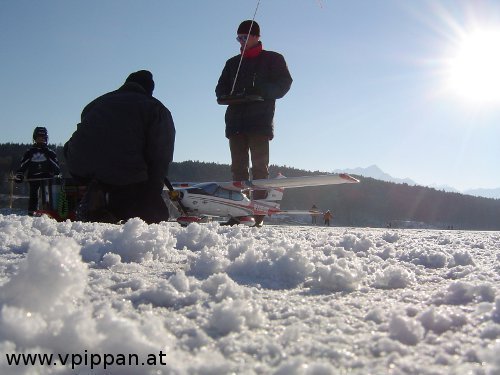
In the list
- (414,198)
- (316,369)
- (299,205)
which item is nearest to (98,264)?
(316,369)

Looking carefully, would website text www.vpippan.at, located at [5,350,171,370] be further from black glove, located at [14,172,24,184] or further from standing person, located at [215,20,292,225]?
black glove, located at [14,172,24,184]

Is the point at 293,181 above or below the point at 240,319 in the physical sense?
above

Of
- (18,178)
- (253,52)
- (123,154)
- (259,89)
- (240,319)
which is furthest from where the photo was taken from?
(18,178)

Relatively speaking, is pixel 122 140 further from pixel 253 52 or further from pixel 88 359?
pixel 88 359

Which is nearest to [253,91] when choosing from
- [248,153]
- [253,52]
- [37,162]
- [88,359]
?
[253,52]

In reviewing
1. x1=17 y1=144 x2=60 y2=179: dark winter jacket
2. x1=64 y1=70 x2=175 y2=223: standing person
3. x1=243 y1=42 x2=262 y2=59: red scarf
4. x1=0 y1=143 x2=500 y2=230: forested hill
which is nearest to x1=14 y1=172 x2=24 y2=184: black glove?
x1=17 y1=144 x2=60 y2=179: dark winter jacket

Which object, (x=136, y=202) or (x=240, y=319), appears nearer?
(x=240, y=319)

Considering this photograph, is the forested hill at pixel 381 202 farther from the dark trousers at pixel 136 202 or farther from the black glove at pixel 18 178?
the dark trousers at pixel 136 202

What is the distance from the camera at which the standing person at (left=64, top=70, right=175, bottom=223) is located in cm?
363

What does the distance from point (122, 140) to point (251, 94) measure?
1.96 metres

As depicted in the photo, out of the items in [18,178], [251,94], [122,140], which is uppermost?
[251,94]

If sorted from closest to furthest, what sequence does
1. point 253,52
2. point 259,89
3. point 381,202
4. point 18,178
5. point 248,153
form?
1. point 259,89
2. point 253,52
3. point 248,153
4. point 18,178
5. point 381,202

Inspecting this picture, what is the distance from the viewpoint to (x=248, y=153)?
554 centimetres

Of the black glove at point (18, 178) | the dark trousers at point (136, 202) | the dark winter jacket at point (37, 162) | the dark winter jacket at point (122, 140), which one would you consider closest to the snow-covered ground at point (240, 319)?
the dark winter jacket at point (122, 140)
